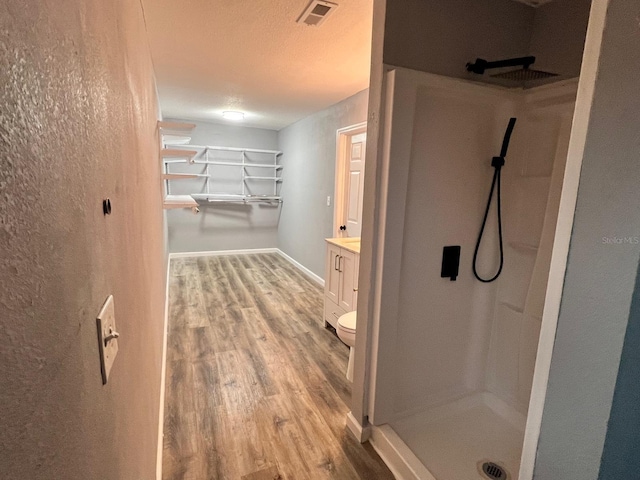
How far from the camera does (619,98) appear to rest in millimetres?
630

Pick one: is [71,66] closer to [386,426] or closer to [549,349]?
[549,349]

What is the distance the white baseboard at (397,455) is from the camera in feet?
4.94

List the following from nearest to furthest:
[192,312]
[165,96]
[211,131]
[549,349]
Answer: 1. [549,349]
2. [192,312]
3. [165,96]
4. [211,131]

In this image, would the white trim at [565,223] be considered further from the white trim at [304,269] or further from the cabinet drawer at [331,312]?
the white trim at [304,269]

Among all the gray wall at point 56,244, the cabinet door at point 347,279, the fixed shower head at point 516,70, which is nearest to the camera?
the gray wall at point 56,244

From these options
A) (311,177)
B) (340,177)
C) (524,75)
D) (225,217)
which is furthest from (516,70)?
(225,217)

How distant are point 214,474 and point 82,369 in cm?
145

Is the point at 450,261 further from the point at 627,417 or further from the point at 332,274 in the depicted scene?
the point at 332,274

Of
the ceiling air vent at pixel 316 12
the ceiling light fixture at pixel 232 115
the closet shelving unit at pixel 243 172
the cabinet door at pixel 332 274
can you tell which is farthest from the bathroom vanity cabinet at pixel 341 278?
the closet shelving unit at pixel 243 172

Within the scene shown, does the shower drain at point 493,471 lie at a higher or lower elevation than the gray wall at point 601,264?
lower

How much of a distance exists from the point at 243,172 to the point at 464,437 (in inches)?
204

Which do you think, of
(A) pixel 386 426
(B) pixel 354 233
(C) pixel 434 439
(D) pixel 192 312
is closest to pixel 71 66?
(A) pixel 386 426

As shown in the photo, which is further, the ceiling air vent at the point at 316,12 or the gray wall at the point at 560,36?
the ceiling air vent at the point at 316,12

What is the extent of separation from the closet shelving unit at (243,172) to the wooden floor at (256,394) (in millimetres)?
2317
